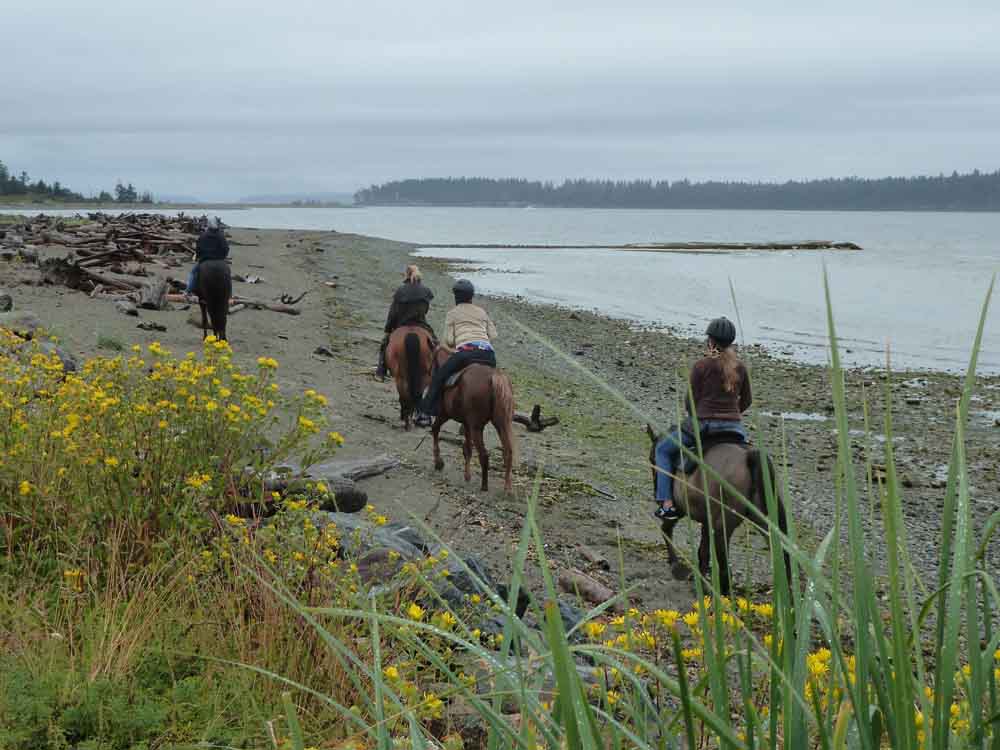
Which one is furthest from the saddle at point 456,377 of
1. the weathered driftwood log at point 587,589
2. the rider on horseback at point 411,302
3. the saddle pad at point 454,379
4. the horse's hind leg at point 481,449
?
the weathered driftwood log at point 587,589

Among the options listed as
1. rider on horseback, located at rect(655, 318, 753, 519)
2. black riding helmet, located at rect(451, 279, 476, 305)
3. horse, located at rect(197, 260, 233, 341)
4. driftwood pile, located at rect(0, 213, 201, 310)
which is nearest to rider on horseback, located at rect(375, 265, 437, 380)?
black riding helmet, located at rect(451, 279, 476, 305)

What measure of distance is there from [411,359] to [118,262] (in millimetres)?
17671

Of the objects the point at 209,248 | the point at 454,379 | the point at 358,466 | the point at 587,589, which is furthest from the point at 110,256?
the point at 587,589

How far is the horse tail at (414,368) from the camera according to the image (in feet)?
39.3

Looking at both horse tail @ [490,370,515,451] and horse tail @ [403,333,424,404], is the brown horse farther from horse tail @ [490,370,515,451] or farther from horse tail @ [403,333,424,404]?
horse tail @ [403,333,424,404]

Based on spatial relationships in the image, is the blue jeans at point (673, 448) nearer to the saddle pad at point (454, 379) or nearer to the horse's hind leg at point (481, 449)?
the horse's hind leg at point (481, 449)

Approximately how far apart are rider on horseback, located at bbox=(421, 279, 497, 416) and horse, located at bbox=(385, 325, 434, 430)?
52.0 inches

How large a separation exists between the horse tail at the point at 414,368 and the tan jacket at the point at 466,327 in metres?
1.36

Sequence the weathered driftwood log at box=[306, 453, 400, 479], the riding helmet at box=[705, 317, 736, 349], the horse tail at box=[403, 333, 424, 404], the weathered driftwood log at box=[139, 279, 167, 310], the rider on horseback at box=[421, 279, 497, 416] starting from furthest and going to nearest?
the weathered driftwood log at box=[139, 279, 167, 310]
the horse tail at box=[403, 333, 424, 404]
the rider on horseback at box=[421, 279, 497, 416]
the weathered driftwood log at box=[306, 453, 400, 479]
the riding helmet at box=[705, 317, 736, 349]

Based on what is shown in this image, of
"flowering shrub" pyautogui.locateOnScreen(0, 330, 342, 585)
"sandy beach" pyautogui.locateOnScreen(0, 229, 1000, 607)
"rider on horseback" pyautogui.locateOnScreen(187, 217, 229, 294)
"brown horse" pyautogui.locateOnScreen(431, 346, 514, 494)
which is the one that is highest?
"rider on horseback" pyautogui.locateOnScreen(187, 217, 229, 294)

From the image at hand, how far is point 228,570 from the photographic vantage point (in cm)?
446

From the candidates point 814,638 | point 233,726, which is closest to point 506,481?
point 814,638

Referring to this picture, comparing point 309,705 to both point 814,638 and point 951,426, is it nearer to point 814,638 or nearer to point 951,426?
point 814,638

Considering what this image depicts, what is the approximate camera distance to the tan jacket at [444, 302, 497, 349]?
Result: 412 inches
